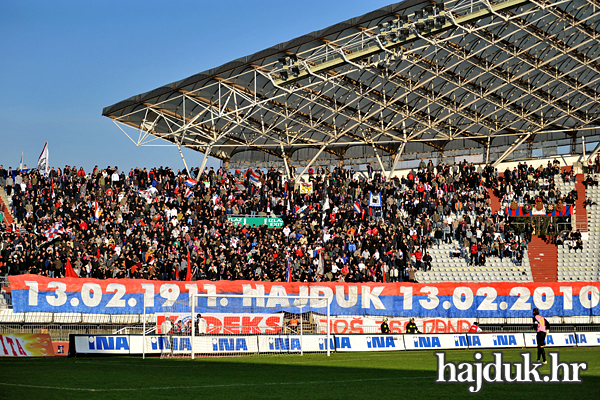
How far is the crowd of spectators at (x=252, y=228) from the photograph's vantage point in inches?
1452

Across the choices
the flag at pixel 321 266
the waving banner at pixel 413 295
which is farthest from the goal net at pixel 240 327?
the flag at pixel 321 266

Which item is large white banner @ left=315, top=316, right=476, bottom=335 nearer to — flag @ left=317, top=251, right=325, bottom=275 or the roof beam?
flag @ left=317, top=251, right=325, bottom=275

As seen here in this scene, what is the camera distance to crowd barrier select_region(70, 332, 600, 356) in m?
24.3

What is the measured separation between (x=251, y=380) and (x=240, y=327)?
1276cm

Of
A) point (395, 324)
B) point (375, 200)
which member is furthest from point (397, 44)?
point (395, 324)

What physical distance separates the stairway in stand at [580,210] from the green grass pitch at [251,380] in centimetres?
2557

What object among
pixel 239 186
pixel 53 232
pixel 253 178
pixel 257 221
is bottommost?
pixel 53 232

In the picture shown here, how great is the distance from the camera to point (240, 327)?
28.6 metres

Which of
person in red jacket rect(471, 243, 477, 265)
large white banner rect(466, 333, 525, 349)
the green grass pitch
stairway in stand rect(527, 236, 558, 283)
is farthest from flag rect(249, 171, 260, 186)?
the green grass pitch

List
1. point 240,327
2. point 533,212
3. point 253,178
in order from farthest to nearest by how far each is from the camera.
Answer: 1. point 253,178
2. point 533,212
3. point 240,327

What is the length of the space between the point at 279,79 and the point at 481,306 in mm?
19430

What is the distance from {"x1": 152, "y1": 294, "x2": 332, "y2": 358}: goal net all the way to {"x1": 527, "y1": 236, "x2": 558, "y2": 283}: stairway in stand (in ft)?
57.8

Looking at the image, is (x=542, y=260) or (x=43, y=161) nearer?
(x=542, y=260)

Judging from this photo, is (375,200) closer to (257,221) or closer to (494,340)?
(257,221)
